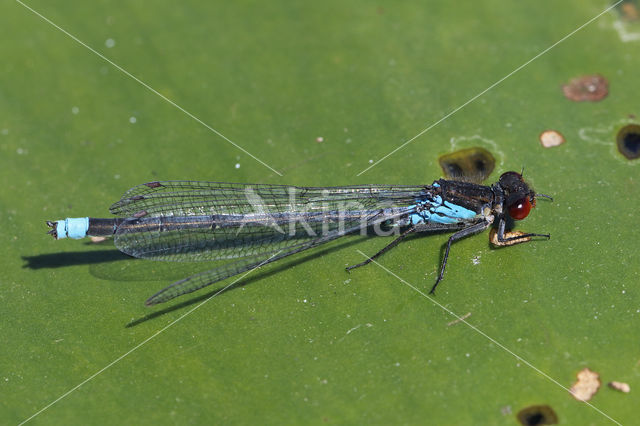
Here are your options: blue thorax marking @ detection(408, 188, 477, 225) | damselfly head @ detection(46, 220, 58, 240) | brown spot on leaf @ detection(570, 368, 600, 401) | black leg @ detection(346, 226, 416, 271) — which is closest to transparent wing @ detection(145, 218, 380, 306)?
black leg @ detection(346, 226, 416, 271)

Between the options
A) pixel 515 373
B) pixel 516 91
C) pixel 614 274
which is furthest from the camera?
pixel 516 91

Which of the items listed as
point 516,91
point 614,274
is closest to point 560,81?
point 516,91

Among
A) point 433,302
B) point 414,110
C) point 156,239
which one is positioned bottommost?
point 433,302

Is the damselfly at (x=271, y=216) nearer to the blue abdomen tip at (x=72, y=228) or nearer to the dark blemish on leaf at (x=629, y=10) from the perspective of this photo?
the blue abdomen tip at (x=72, y=228)

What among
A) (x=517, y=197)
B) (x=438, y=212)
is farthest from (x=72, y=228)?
(x=517, y=197)

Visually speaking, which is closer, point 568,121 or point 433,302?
point 433,302

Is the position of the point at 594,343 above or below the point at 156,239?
below

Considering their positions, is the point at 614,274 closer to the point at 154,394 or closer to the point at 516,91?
the point at 516,91

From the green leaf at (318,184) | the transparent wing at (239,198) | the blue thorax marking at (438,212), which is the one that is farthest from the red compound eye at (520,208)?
the transparent wing at (239,198)
